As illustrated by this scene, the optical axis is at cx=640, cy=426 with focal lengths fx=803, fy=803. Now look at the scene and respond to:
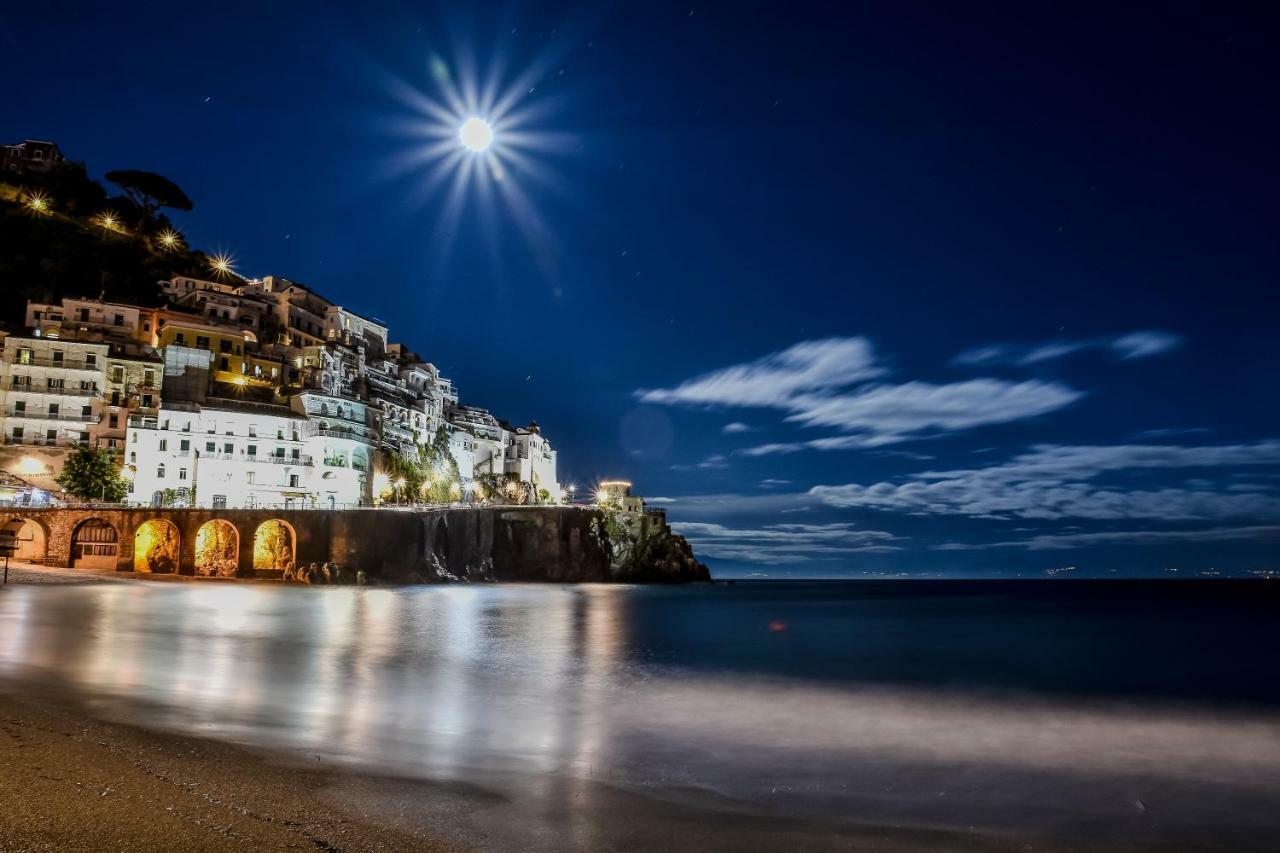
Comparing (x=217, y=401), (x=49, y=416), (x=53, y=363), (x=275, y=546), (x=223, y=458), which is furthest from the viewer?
(x=217, y=401)

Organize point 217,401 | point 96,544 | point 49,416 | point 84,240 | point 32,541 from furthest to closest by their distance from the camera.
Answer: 1. point 84,240
2. point 217,401
3. point 49,416
4. point 96,544
5. point 32,541

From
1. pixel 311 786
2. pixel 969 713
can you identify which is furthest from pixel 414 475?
pixel 311 786

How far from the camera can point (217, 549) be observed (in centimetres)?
6034

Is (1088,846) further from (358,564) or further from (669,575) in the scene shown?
(669,575)

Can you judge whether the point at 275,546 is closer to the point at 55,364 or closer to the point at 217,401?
the point at 217,401

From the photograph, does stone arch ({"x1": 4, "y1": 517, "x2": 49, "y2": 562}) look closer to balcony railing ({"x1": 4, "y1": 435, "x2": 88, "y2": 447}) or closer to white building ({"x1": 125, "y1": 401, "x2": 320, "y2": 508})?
white building ({"x1": 125, "y1": 401, "x2": 320, "y2": 508})

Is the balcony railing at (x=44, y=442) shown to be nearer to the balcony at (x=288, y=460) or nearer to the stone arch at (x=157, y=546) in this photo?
the stone arch at (x=157, y=546)

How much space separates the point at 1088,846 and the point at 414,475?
7831 centimetres

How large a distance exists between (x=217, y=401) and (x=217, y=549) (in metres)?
12.9

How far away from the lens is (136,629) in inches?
1045

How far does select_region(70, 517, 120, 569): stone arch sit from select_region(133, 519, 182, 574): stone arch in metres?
1.45

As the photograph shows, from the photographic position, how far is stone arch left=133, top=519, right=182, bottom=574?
182 feet

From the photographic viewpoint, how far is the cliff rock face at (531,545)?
68.6 metres

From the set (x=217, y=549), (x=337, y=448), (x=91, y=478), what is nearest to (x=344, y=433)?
(x=337, y=448)
